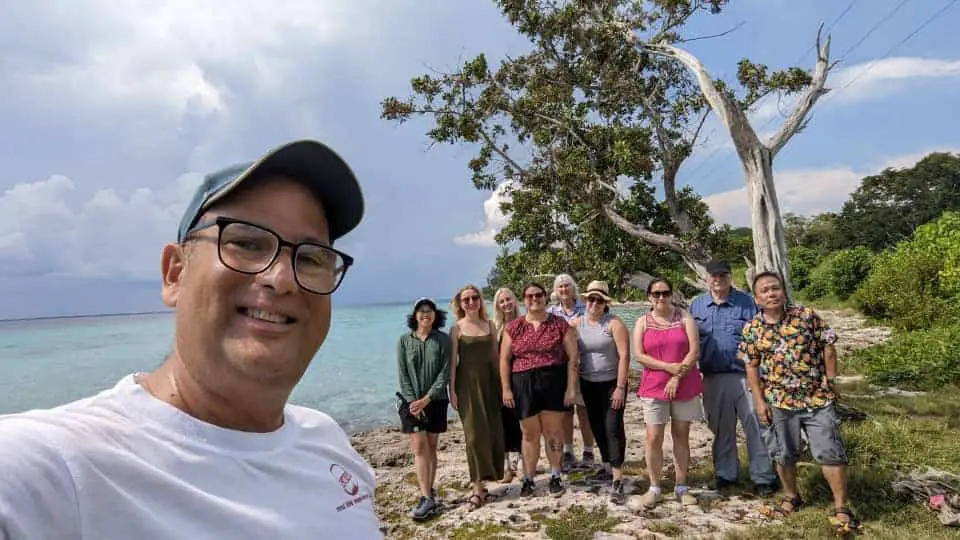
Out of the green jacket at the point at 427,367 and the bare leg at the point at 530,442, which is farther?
the bare leg at the point at 530,442

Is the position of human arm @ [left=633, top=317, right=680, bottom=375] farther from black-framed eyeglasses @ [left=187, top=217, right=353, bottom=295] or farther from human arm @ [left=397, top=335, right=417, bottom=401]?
black-framed eyeglasses @ [left=187, top=217, right=353, bottom=295]

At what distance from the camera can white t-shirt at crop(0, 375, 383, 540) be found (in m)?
0.78

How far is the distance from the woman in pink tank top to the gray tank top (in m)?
0.32

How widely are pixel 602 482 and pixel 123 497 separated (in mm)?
5163

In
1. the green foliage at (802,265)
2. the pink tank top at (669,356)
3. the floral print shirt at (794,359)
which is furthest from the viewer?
the green foliage at (802,265)

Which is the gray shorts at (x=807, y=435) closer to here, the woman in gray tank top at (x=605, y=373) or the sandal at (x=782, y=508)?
the sandal at (x=782, y=508)

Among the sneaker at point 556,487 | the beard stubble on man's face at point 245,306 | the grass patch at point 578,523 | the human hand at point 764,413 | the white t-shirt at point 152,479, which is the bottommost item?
the grass patch at point 578,523

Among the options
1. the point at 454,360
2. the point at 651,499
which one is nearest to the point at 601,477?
the point at 651,499

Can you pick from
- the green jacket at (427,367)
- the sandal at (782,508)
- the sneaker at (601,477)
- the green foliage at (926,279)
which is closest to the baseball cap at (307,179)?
the green jacket at (427,367)

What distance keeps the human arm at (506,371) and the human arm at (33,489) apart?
440 centimetres

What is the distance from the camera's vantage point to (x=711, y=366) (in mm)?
5090

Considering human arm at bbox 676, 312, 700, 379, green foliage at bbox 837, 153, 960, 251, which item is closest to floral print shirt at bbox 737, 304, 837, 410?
human arm at bbox 676, 312, 700, 379

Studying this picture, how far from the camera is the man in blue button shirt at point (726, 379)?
4.95 m

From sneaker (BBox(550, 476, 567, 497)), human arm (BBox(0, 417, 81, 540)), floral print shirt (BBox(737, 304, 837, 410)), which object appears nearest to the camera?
human arm (BBox(0, 417, 81, 540))
